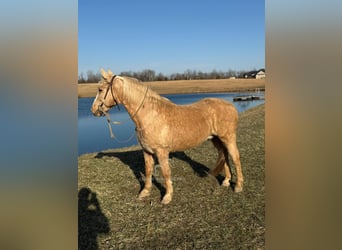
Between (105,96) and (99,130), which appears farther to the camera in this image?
(99,130)

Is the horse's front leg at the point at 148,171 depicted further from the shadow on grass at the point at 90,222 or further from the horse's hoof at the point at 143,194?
the shadow on grass at the point at 90,222

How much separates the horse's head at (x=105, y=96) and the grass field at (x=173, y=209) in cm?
146

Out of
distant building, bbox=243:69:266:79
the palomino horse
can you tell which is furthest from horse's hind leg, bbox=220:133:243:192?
distant building, bbox=243:69:266:79

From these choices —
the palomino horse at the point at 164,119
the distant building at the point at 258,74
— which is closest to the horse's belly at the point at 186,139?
the palomino horse at the point at 164,119

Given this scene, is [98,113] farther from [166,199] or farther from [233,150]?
[233,150]

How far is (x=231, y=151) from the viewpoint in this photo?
4.48m

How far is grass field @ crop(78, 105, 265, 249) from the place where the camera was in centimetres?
317

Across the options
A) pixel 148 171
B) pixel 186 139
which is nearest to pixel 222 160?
pixel 186 139

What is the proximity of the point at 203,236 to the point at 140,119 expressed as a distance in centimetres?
171

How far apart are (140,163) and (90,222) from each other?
8.57 feet

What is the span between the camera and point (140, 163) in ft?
20.3

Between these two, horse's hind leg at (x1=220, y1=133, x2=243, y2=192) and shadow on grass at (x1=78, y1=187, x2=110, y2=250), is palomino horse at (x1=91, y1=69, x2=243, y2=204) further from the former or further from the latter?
shadow on grass at (x1=78, y1=187, x2=110, y2=250)

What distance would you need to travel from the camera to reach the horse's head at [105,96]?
368 cm
